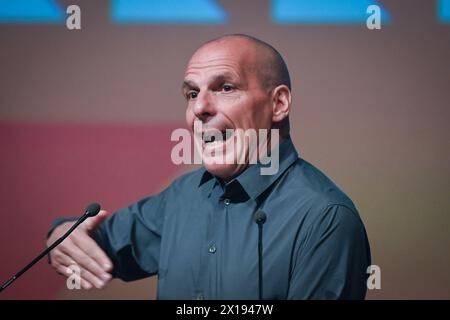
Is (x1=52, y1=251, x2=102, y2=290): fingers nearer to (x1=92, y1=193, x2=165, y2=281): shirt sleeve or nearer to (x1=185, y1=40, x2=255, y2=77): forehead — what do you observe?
(x1=92, y1=193, x2=165, y2=281): shirt sleeve

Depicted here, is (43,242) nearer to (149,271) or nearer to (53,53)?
(149,271)

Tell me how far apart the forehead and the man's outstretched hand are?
2.38 ft

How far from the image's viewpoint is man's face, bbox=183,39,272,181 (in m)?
2.63

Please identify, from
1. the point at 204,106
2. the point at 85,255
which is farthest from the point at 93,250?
the point at 204,106

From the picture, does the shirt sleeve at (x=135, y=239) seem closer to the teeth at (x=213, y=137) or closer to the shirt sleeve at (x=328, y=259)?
the teeth at (x=213, y=137)

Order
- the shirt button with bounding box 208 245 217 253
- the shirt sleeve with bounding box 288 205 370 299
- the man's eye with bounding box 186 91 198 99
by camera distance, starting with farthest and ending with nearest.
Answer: the man's eye with bounding box 186 91 198 99
the shirt button with bounding box 208 245 217 253
the shirt sleeve with bounding box 288 205 370 299

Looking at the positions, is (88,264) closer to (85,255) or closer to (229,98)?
(85,255)

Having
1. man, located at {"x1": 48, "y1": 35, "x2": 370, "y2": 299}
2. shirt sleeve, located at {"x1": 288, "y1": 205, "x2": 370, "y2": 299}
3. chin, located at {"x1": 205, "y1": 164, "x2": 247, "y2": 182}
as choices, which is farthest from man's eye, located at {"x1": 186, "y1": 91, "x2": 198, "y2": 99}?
shirt sleeve, located at {"x1": 288, "y1": 205, "x2": 370, "y2": 299}

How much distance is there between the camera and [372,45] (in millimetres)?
2803

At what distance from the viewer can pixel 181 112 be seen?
111 inches

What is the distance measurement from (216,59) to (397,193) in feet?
3.01

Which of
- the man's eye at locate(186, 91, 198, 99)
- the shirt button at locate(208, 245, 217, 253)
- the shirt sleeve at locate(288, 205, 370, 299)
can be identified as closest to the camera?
the shirt sleeve at locate(288, 205, 370, 299)

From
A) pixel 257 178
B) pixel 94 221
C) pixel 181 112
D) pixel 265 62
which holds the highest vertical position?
pixel 265 62

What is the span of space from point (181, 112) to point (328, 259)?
0.88m
